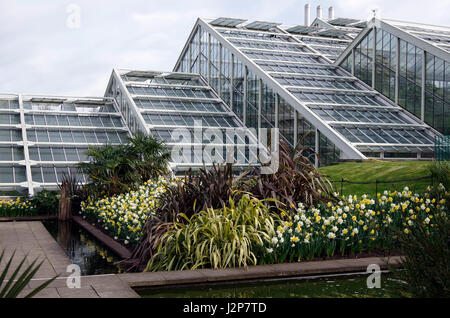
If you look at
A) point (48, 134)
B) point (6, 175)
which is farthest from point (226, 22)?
point (6, 175)

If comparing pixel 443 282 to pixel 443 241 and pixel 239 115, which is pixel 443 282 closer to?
pixel 443 241

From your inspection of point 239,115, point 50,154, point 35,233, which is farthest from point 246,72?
point 35,233

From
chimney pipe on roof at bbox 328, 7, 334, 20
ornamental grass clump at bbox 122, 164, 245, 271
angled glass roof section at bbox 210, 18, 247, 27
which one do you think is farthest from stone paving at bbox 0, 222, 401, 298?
chimney pipe on roof at bbox 328, 7, 334, 20

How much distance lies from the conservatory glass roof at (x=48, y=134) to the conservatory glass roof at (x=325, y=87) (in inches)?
421

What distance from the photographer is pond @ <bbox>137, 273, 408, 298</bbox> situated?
631cm

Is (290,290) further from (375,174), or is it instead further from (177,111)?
(177,111)

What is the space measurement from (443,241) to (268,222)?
403 centimetres

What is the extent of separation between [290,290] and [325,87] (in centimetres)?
2694

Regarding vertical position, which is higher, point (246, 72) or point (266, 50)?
point (266, 50)

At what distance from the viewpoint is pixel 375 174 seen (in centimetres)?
1862

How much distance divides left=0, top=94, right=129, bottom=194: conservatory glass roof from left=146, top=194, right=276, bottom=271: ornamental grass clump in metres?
14.3

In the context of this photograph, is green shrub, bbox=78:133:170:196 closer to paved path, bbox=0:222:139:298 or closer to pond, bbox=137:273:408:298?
paved path, bbox=0:222:139:298

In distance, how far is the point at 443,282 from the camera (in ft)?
14.6

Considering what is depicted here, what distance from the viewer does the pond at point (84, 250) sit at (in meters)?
8.90
